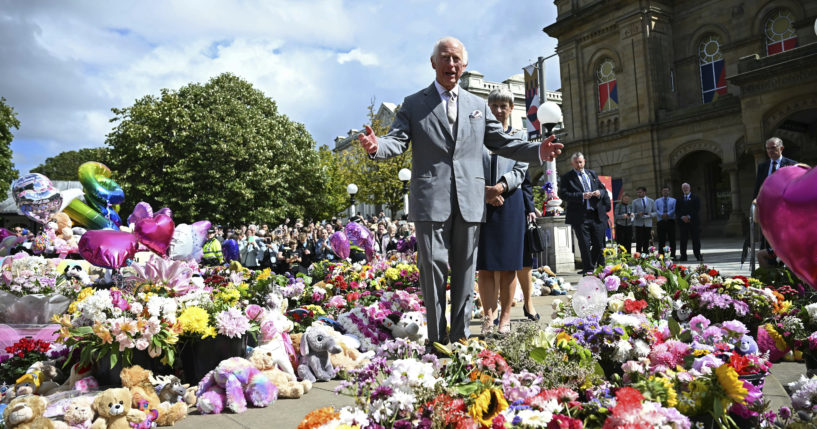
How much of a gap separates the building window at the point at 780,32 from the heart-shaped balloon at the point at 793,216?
26618 millimetres

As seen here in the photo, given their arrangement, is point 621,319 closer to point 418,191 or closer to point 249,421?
point 418,191

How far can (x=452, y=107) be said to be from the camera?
158 inches

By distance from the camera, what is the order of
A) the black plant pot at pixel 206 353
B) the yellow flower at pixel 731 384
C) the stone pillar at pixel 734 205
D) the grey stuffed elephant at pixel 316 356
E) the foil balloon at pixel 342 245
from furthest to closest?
the stone pillar at pixel 734 205 < the foil balloon at pixel 342 245 < the grey stuffed elephant at pixel 316 356 < the black plant pot at pixel 206 353 < the yellow flower at pixel 731 384

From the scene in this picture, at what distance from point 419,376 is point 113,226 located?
15.1 meters

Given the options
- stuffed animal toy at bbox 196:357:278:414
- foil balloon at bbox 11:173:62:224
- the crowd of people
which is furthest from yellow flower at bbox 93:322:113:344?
foil balloon at bbox 11:173:62:224

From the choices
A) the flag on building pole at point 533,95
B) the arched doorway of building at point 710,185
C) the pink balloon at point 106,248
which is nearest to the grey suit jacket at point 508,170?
the pink balloon at point 106,248

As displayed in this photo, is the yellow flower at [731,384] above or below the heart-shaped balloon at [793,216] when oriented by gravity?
below

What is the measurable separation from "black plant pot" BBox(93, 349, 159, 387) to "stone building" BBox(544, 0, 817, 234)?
75.8ft

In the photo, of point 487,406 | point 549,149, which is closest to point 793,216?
point 487,406

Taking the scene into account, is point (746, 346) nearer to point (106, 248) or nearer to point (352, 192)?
point (106, 248)

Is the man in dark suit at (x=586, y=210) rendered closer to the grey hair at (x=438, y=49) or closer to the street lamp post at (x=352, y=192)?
the grey hair at (x=438, y=49)

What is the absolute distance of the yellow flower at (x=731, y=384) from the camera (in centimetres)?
204

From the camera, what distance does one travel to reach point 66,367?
4008mm

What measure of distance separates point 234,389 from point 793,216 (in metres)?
3.02
